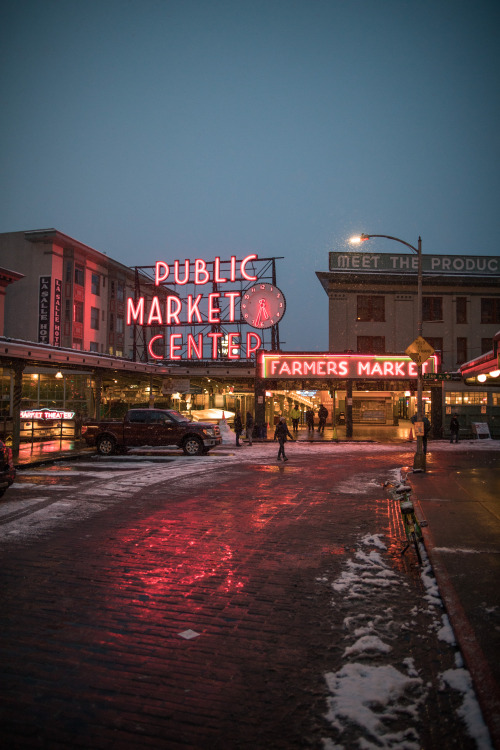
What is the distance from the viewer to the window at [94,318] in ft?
158

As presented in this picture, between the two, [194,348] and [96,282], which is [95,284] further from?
[194,348]

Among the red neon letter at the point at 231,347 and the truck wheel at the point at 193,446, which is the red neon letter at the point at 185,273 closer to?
the red neon letter at the point at 231,347

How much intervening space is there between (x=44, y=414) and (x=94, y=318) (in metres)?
24.6

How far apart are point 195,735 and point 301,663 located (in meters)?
1.22

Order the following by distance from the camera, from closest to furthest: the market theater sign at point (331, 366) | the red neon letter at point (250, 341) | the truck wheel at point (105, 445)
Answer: the truck wheel at point (105, 445), the market theater sign at point (331, 366), the red neon letter at point (250, 341)

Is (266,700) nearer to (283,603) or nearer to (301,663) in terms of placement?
(301,663)

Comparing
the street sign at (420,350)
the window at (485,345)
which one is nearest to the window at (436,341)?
the window at (485,345)

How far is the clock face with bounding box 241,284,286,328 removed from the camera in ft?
124

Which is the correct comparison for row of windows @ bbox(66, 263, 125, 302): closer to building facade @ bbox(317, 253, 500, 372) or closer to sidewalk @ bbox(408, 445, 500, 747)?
building facade @ bbox(317, 253, 500, 372)

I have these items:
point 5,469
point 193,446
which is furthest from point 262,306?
point 5,469

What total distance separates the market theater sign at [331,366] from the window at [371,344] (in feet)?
29.0

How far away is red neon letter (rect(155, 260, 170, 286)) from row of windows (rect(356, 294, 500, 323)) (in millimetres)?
15960

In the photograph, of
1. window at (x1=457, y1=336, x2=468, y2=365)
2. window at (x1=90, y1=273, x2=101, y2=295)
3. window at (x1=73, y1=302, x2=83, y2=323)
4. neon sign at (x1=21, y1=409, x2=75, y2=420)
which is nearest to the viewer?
neon sign at (x1=21, y1=409, x2=75, y2=420)

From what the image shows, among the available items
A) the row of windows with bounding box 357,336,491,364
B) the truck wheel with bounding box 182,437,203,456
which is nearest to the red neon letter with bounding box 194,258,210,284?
the row of windows with bounding box 357,336,491,364
